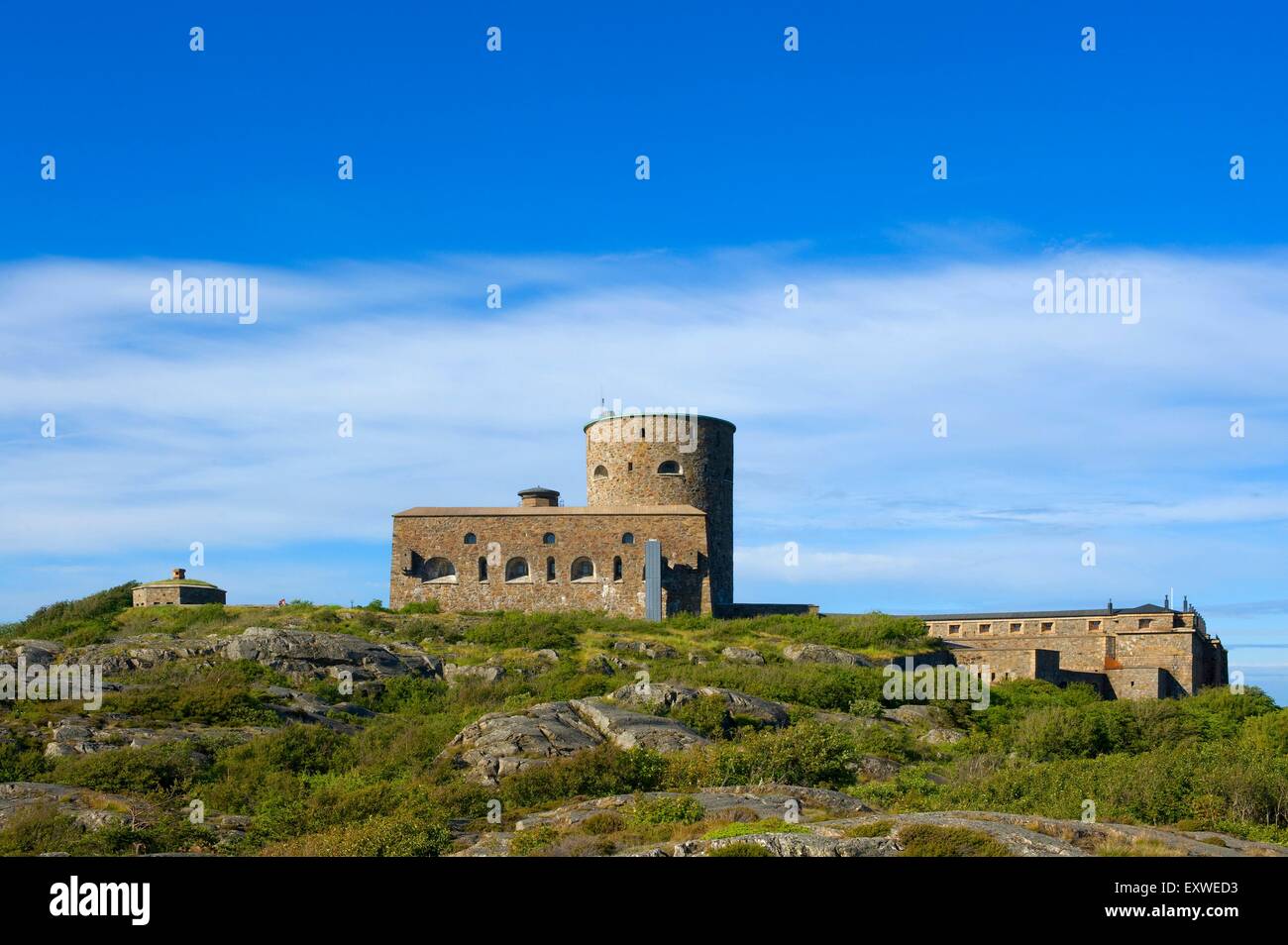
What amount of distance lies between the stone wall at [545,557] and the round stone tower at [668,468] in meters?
3.09

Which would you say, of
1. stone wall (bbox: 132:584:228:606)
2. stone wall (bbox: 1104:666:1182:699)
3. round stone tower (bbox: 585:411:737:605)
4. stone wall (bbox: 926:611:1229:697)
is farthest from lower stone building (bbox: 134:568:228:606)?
stone wall (bbox: 1104:666:1182:699)

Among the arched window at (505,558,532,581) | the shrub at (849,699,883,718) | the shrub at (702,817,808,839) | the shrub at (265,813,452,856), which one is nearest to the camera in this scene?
the shrub at (702,817,808,839)

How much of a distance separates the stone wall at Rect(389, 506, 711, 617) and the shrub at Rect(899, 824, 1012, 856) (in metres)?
38.0

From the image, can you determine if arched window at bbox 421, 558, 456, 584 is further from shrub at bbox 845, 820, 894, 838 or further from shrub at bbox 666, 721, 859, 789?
shrub at bbox 845, 820, 894, 838

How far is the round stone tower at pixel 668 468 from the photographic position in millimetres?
58531

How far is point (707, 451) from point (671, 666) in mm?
18157

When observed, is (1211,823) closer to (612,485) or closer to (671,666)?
(671,666)

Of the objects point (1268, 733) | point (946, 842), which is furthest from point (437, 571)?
point (946, 842)

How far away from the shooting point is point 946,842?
1564 centimetres

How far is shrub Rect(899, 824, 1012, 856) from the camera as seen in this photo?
1548cm

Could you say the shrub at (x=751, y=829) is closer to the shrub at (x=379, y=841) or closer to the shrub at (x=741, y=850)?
the shrub at (x=741, y=850)

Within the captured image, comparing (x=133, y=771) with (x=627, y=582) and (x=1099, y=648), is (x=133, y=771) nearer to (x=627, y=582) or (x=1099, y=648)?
(x=627, y=582)

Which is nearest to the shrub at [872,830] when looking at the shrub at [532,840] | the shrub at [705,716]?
the shrub at [532,840]

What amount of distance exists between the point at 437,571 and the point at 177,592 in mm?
10930
